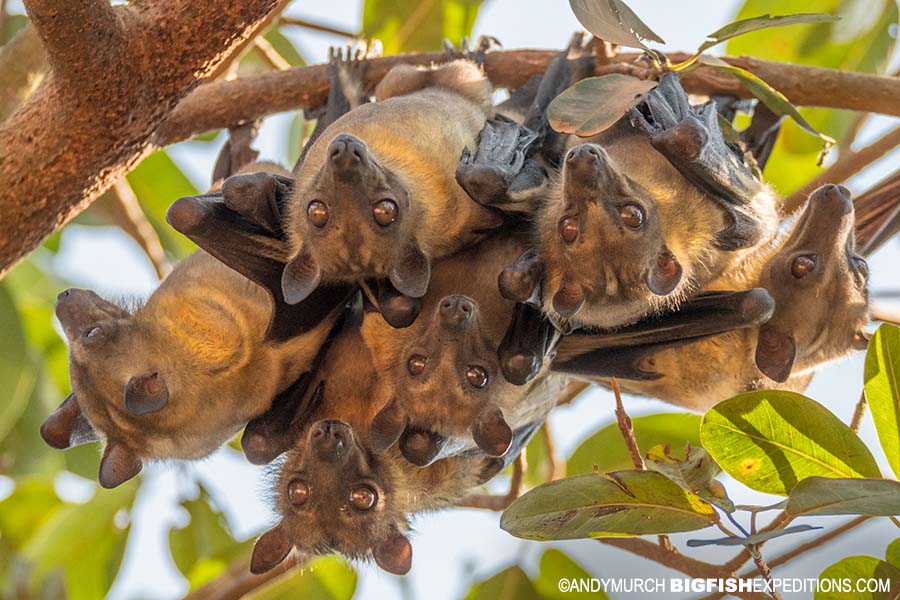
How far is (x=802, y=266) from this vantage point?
95.7 inches

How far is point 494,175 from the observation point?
2211mm

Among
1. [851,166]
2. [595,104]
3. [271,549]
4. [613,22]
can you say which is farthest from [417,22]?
[271,549]

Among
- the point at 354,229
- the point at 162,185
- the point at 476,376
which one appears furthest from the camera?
the point at 162,185

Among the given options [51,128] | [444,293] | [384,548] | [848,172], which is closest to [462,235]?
[444,293]

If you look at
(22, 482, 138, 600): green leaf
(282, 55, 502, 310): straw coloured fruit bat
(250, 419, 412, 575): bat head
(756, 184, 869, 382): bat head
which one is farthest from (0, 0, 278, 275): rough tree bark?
(22, 482, 138, 600): green leaf

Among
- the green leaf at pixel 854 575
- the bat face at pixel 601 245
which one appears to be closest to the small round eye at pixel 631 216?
the bat face at pixel 601 245

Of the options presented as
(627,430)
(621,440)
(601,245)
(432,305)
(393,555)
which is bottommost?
(621,440)

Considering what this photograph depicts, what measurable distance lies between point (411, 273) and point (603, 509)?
0.67m

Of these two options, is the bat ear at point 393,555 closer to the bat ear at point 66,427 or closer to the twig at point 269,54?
the bat ear at point 66,427

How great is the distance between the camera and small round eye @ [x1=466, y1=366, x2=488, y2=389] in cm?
224

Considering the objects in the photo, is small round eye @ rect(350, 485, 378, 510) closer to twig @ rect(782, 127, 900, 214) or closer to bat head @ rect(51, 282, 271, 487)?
bat head @ rect(51, 282, 271, 487)

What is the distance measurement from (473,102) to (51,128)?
107 cm

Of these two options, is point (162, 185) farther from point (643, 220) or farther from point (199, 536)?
point (643, 220)

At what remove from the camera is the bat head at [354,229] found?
2100 mm
